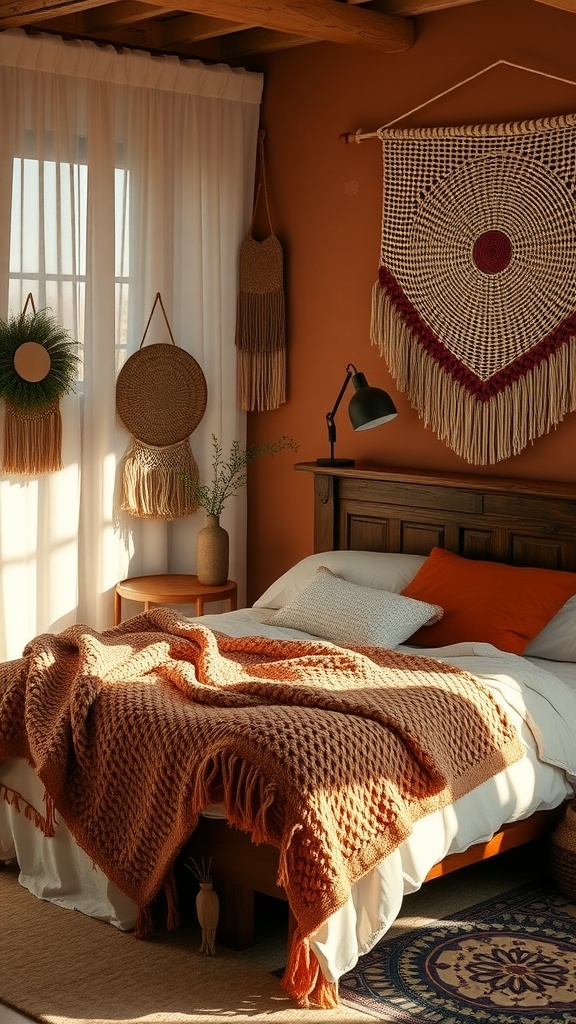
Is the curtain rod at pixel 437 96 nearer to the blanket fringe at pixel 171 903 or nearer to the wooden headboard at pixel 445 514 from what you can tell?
the wooden headboard at pixel 445 514

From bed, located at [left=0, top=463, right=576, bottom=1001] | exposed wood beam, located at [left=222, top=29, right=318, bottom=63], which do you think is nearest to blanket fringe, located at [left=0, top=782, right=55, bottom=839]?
bed, located at [left=0, top=463, right=576, bottom=1001]

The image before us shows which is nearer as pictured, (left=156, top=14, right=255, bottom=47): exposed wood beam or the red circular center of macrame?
the red circular center of macrame

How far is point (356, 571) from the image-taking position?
439 centimetres

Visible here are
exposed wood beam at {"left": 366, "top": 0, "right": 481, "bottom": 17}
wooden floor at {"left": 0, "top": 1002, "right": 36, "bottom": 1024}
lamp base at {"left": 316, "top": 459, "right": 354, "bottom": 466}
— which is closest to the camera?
wooden floor at {"left": 0, "top": 1002, "right": 36, "bottom": 1024}

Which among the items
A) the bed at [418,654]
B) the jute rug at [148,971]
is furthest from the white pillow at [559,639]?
the jute rug at [148,971]

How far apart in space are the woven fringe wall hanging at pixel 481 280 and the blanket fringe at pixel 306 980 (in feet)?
6.81

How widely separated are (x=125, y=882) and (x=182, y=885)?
0.89ft

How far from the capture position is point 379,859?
279 cm

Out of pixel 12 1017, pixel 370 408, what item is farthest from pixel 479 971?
pixel 370 408

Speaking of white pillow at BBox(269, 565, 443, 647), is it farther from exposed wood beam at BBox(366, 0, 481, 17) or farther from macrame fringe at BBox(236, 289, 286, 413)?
exposed wood beam at BBox(366, 0, 481, 17)

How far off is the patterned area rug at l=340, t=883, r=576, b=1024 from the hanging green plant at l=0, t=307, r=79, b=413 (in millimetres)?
2363

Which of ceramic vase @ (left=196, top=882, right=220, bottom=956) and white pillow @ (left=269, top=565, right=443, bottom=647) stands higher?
white pillow @ (left=269, top=565, right=443, bottom=647)

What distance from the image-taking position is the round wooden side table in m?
4.70

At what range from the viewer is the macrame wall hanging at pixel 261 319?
5.06 meters
